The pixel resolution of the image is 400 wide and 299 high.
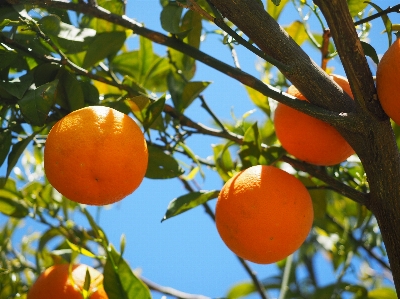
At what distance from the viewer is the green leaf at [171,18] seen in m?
0.99

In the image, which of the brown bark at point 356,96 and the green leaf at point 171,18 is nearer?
the brown bark at point 356,96

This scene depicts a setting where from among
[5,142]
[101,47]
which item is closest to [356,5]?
[101,47]

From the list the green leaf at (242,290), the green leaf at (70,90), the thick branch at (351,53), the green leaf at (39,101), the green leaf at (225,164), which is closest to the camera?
the thick branch at (351,53)

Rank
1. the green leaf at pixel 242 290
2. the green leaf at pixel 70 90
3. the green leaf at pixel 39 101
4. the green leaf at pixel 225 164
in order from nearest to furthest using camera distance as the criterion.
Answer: the green leaf at pixel 39 101 < the green leaf at pixel 70 90 < the green leaf at pixel 225 164 < the green leaf at pixel 242 290

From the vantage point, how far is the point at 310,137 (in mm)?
927

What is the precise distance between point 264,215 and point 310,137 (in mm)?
164

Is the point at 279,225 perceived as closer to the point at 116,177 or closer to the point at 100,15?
the point at 116,177

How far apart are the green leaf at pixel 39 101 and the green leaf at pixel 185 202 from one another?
29cm

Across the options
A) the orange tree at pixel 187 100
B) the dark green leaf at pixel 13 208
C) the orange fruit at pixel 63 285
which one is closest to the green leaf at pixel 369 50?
the orange tree at pixel 187 100

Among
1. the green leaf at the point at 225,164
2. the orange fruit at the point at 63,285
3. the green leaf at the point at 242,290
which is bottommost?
the green leaf at the point at 242,290

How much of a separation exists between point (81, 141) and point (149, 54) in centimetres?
50

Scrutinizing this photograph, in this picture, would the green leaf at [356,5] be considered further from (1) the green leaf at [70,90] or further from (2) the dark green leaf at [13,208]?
(2) the dark green leaf at [13,208]

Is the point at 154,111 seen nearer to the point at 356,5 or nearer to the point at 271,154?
the point at 271,154

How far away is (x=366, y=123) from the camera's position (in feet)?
2.56
